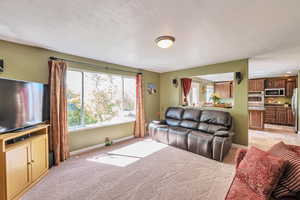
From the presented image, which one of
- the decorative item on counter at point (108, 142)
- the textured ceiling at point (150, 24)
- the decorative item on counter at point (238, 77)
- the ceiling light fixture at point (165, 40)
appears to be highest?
the textured ceiling at point (150, 24)

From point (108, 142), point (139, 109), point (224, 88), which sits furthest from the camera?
point (224, 88)

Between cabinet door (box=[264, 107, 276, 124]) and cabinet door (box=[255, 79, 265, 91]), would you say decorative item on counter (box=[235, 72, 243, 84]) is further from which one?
cabinet door (box=[264, 107, 276, 124])

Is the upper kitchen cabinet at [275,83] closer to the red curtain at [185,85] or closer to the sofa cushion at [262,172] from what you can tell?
the red curtain at [185,85]

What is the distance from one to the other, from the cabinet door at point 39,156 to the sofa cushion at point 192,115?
3.57 metres

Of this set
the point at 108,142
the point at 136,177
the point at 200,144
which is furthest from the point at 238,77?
the point at 108,142

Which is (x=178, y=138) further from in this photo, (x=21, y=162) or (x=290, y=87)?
(x=290, y=87)

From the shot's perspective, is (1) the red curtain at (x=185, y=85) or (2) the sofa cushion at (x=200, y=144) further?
(1) the red curtain at (x=185, y=85)

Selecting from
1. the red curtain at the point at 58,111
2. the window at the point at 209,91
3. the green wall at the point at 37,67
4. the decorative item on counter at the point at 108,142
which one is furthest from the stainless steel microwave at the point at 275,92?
the red curtain at the point at 58,111

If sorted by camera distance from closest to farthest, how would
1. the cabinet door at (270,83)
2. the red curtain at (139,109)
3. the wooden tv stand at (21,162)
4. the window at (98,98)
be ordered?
1. the wooden tv stand at (21,162)
2. the window at (98,98)
3. the red curtain at (139,109)
4. the cabinet door at (270,83)

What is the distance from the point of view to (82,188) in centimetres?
195

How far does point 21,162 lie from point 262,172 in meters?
2.96

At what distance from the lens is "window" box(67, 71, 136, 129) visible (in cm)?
327

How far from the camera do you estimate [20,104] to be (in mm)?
2031

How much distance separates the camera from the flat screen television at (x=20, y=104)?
1817 mm
